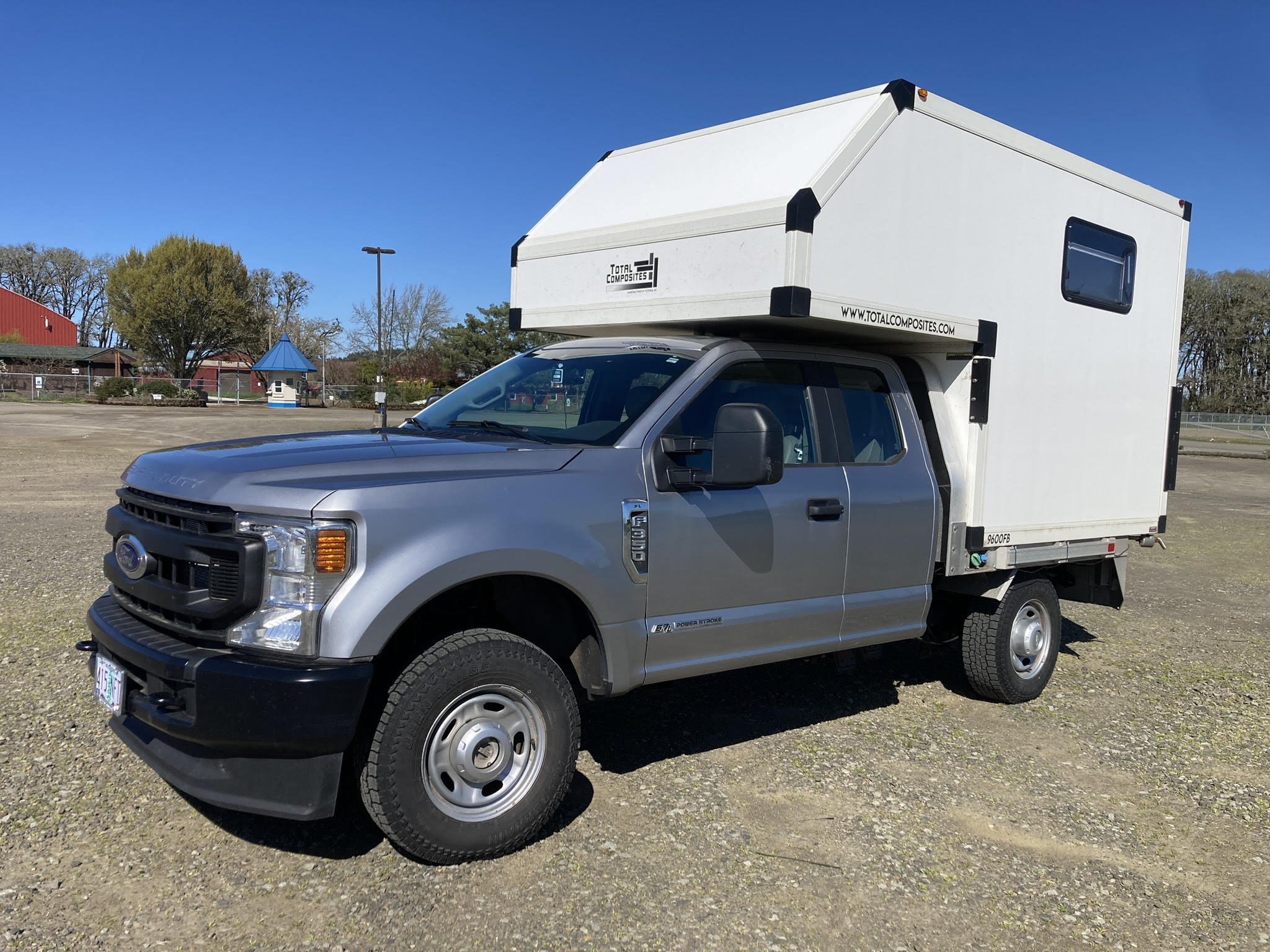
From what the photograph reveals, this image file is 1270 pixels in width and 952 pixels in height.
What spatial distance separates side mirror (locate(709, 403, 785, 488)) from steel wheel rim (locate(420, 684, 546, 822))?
118cm

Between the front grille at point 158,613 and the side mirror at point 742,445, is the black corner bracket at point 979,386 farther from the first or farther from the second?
the front grille at point 158,613

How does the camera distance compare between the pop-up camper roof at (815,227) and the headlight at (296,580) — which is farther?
the pop-up camper roof at (815,227)

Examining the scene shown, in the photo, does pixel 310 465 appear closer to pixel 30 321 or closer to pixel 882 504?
pixel 882 504

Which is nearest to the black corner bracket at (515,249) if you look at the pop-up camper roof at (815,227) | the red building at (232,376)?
the pop-up camper roof at (815,227)

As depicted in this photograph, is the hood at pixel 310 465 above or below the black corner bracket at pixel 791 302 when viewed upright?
below

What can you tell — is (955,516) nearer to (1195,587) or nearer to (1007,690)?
(1007,690)

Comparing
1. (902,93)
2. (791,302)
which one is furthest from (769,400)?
(902,93)

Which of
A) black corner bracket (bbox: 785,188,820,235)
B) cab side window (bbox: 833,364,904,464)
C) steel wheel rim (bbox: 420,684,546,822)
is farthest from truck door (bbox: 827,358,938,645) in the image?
steel wheel rim (bbox: 420,684,546,822)

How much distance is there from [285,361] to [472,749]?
57.4 meters

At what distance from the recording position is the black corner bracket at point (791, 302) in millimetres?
4254

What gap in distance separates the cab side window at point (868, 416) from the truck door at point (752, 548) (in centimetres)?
17

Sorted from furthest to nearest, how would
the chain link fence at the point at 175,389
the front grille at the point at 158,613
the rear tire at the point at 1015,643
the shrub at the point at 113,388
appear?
1. the chain link fence at the point at 175,389
2. the shrub at the point at 113,388
3. the rear tire at the point at 1015,643
4. the front grille at the point at 158,613

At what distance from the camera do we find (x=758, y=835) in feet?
13.0

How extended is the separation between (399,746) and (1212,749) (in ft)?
14.4
